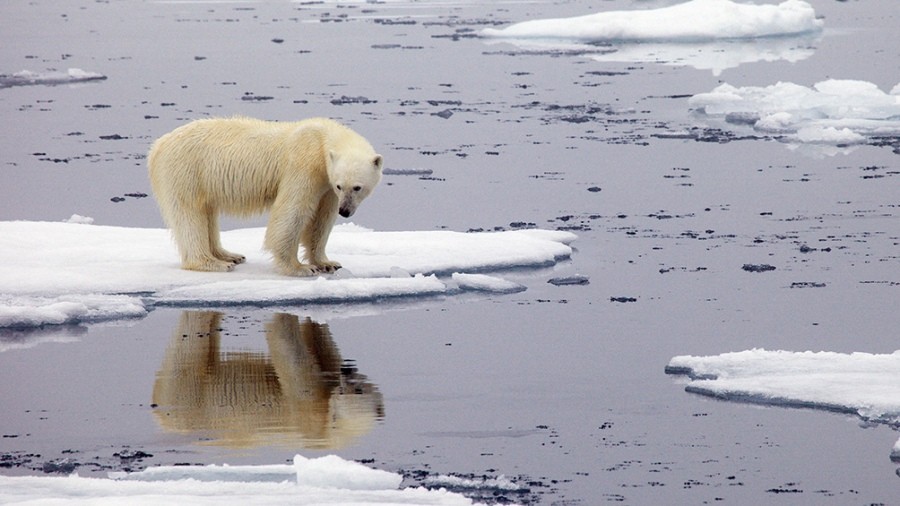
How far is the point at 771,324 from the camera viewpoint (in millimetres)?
6875

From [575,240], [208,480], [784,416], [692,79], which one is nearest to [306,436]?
[208,480]

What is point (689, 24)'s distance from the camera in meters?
24.1

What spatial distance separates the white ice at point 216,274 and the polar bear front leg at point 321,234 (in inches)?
4.7

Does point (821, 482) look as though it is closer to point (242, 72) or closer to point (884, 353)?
point (884, 353)

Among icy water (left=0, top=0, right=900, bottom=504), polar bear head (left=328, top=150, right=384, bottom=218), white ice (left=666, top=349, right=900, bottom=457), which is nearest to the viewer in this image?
icy water (left=0, top=0, right=900, bottom=504)

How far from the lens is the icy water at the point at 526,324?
16.3 feet

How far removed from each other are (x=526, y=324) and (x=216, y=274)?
1.80 meters

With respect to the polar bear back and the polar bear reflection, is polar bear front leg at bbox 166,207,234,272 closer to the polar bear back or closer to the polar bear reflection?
the polar bear back

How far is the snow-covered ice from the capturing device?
24172 mm

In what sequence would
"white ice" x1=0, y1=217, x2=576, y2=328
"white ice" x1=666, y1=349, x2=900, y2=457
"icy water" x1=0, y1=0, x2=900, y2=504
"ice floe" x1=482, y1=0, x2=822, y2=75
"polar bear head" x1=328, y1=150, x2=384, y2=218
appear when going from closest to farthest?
"icy water" x1=0, y1=0, x2=900, y2=504 → "white ice" x1=666, y1=349, x2=900, y2=457 → "white ice" x1=0, y1=217, x2=576, y2=328 → "polar bear head" x1=328, y1=150, x2=384, y2=218 → "ice floe" x1=482, y1=0, x2=822, y2=75

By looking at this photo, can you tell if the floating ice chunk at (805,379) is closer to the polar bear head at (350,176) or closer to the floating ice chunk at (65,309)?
the polar bear head at (350,176)

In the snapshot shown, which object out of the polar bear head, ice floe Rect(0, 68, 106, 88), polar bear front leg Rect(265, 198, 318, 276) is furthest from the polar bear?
ice floe Rect(0, 68, 106, 88)

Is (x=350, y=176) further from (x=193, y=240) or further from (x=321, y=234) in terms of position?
(x=193, y=240)

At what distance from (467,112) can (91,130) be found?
3959mm
